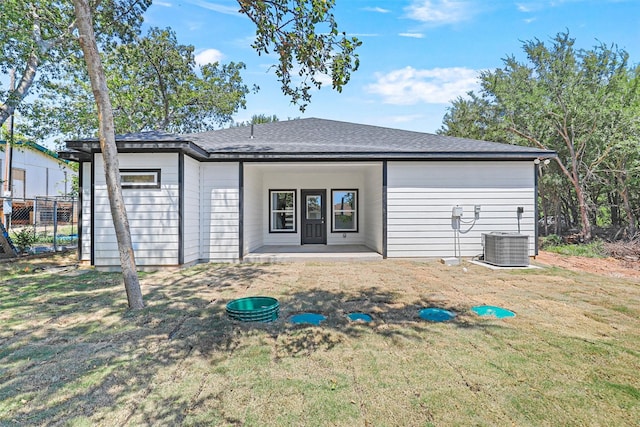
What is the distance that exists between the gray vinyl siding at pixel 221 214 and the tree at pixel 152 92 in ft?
31.4

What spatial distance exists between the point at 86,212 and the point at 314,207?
626 cm

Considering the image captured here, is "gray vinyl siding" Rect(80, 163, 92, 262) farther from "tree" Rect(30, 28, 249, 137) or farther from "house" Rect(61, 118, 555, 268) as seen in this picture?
"tree" Rect(30, 28, 249, 137)

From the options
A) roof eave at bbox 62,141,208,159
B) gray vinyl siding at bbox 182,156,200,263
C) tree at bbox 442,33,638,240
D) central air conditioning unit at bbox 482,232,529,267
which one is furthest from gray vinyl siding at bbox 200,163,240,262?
tree at bbox 442,33,638,240

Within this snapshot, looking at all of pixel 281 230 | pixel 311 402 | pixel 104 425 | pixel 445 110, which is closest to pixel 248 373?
pixel 311 402

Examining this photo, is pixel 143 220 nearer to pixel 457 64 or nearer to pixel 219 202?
pixel 219 202

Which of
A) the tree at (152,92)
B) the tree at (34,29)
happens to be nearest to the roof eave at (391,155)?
the tree at (34,29)

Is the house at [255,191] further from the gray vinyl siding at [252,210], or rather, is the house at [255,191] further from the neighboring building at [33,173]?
the neighboring building at [33,173]

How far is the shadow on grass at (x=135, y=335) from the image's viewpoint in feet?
7.06

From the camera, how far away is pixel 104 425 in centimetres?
191

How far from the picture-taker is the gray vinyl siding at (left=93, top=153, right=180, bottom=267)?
6668mm

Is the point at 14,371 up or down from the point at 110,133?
down

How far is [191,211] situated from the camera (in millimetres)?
7254

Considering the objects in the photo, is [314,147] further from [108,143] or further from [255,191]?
[108,143]

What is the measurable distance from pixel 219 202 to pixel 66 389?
225 inches
